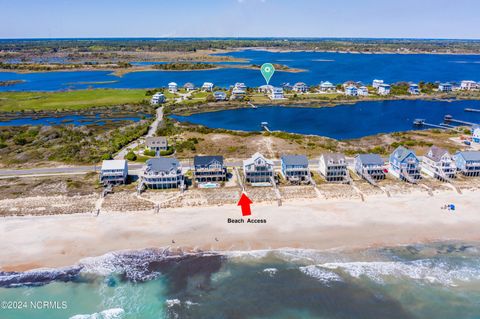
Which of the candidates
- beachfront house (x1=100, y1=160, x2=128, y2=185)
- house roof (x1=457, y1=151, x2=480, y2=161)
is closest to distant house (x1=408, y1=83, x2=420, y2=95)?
house roof (x1=457, y1=151, x2=480, y2=161)

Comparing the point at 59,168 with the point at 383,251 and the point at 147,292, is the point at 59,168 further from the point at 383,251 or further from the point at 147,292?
the point at 383,251

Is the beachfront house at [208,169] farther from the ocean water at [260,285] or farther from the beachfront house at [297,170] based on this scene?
the ocean water at [260,285]

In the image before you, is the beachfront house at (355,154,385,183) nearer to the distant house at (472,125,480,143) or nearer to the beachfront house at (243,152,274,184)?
the beachfront house at (243,152,274,184)

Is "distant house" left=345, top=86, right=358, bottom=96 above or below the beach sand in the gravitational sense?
above

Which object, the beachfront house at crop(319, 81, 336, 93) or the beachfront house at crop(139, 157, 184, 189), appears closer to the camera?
the beachfront house at crop(139, 157, 184, 189)

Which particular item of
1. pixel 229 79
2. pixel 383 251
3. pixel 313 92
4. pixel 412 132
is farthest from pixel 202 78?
pixel 383 251

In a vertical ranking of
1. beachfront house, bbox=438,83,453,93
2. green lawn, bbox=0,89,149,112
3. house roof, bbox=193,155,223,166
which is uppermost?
beachfront house, bbox=438,83,453,93

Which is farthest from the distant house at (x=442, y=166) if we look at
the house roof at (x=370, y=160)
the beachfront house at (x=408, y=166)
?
the house roof at (x=370, y=160)

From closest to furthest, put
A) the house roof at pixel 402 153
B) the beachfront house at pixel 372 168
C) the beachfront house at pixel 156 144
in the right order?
the house roof at pixel 402 153 → the beachfront house at pixel 372 168 → the beachfront house at pixel 156 144
